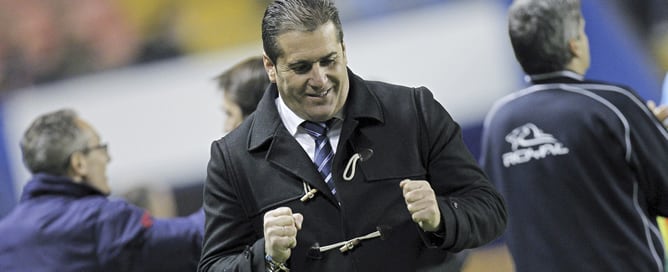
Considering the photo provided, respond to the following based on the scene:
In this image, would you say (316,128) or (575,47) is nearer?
(316,128)

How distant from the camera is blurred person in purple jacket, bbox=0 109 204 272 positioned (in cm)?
424

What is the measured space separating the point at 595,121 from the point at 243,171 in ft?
4.96

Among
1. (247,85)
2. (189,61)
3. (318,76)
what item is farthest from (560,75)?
(189,61)

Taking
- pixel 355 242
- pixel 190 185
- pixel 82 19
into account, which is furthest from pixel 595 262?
pixel 82 19

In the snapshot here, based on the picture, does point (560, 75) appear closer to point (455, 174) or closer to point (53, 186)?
point (455, 174)

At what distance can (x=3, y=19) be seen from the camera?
9344 mm

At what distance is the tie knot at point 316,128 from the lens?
2.90 metres

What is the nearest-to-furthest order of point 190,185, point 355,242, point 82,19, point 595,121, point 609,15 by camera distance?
point 355,242, point 595,121, point 609,15, point 190,185, point 82,19

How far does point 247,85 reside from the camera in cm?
407

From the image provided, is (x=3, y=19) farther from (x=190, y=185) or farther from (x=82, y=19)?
(x=190, y=185)

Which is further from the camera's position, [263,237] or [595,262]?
[595,262]

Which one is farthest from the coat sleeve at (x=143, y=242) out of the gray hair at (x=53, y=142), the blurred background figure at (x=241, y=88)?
the blurred background figure at (x=241, y=88)

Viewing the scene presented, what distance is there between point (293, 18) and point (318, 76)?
16 cm

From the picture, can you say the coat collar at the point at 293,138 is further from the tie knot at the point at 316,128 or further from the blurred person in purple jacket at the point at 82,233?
the blurred person in purple jacket at the point at 82,233
